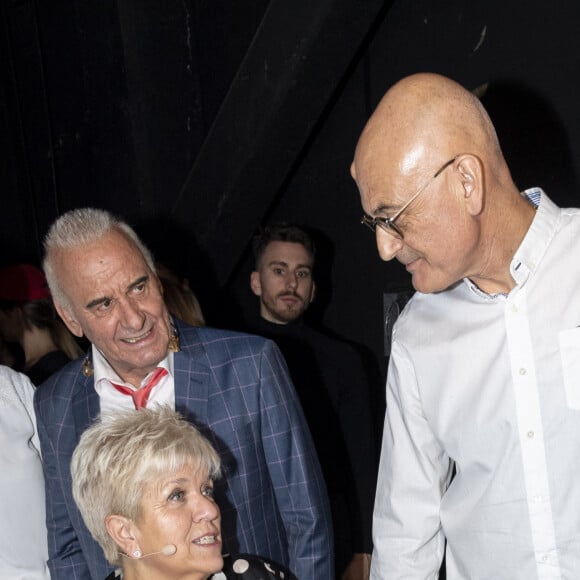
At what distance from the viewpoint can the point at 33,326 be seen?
11.7 feet

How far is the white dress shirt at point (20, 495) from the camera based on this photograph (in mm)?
2272

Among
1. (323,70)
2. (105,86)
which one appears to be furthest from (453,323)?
(105,86)

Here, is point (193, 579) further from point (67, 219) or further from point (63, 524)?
point (67, 219)

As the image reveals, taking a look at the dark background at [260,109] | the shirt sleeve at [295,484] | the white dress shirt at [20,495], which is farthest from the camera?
the dark background at [260,109]

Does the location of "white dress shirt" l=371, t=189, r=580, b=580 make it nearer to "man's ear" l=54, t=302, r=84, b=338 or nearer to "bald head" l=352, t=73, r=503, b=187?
"bald head" l=352, t=73, r=503, b=187

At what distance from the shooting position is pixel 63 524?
7.35 ft

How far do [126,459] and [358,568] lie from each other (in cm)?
191

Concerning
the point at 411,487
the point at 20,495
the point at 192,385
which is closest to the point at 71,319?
the point at 192,385

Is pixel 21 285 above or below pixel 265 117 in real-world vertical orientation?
below

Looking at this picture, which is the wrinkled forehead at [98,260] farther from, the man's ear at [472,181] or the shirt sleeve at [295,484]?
→ the man's ear at [472,181]

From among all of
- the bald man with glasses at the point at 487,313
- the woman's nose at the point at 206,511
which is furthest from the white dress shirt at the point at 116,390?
the bald man with glasses at the point at 487,313

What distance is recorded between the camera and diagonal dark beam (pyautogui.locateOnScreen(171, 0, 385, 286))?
3.42 meters

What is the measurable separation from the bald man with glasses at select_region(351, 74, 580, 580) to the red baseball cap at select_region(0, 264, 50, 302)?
232 cm

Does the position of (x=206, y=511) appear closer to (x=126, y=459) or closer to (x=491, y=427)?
(x=126, y=459)
